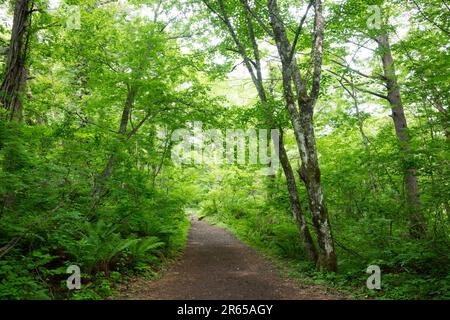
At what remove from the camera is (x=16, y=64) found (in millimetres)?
6949

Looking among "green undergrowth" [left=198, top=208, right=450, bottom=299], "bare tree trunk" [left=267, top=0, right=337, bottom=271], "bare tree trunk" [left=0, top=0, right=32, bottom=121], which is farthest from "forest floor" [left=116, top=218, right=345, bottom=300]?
"bare tree trunk" [left=0, top=0, right=32, bottom=121]

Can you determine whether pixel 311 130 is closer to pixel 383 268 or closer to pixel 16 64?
pixel 383 268

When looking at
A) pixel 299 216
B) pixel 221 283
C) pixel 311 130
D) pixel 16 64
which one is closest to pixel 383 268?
pixel 299 216

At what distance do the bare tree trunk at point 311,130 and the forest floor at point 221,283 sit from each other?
1.06 m

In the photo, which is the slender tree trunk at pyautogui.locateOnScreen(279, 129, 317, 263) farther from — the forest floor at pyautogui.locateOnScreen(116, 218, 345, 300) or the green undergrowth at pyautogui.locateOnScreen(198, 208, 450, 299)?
the forest floor at pyautogui.locateOnScreen(116, 218, 345, 300)

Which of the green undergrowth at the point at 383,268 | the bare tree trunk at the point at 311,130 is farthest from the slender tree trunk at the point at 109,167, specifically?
the green undergrowth at the point at 383,268

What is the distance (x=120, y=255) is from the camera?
23.2 feet

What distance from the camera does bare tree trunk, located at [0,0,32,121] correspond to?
6.75m

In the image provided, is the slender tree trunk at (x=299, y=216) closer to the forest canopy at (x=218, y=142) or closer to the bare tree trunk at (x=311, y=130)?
the forest canopy at (x=218, y=142)

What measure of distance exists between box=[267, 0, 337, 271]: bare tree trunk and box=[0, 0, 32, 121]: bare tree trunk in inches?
242

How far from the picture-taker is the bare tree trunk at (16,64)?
22.1 feet
